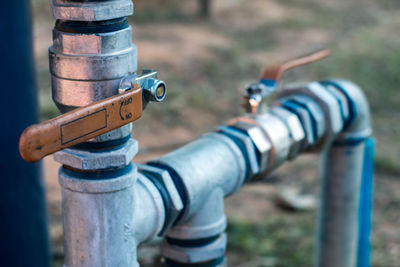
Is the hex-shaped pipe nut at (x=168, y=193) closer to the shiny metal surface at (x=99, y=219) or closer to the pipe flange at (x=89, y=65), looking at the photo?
the shiny metal surface at (x=99, y=219)

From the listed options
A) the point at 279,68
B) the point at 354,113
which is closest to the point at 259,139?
the point at 279,68

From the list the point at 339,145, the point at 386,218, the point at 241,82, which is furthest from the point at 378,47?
the point at 339,145

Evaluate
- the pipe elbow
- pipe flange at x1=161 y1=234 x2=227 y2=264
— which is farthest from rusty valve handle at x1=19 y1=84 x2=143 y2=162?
the pipe elbow

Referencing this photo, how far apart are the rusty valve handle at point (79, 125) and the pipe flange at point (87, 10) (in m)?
0.12

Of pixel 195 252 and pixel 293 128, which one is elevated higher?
pixel 293 128

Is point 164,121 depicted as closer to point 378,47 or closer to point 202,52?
point 202,52

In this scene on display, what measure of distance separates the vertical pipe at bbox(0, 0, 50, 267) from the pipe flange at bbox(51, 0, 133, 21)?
39.7 inches

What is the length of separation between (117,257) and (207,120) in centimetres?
434

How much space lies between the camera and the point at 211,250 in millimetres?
1286

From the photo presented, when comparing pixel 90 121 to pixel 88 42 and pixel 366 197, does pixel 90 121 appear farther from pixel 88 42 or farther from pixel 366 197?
pixel 366 197

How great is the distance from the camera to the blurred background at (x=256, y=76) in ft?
11.0

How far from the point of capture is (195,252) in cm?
127

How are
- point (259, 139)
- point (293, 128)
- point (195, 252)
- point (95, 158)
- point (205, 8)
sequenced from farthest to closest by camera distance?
point (205, 8)
point (293, 128)
point (259, 139)
point (195, 252)
point (95, 158)

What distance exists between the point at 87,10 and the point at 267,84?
0.76m
